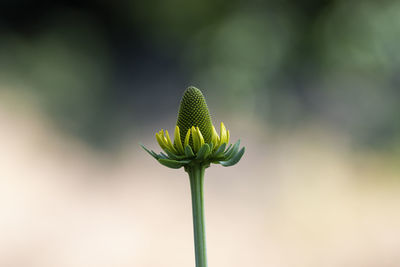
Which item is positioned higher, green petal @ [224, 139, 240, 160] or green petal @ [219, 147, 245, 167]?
green petal @ [224, 139, 240, 160]

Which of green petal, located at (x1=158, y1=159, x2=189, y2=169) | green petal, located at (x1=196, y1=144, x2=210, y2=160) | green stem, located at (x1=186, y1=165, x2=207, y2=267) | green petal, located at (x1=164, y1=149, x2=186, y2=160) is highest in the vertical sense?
green petal, located at (x1=164, y1=149, x2=186, y2=160)

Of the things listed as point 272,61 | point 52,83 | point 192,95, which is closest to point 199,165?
point 192,95

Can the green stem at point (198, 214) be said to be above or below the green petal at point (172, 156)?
below

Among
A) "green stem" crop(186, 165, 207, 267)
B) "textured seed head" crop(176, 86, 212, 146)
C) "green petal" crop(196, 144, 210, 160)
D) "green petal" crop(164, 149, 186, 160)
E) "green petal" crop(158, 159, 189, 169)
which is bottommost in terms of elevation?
"green stem" crop(186, 165, 207, 267)

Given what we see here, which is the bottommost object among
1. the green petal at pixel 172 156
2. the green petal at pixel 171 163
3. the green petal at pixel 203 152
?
the green petal at pixel 171 163

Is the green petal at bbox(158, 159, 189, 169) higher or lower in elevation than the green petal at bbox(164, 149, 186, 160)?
lower
